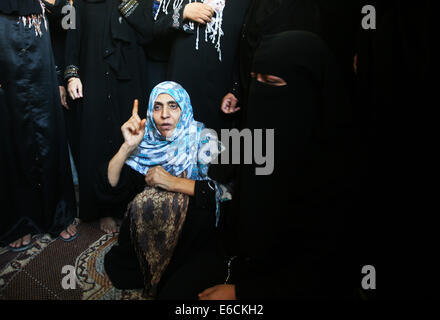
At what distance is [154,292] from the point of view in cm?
109

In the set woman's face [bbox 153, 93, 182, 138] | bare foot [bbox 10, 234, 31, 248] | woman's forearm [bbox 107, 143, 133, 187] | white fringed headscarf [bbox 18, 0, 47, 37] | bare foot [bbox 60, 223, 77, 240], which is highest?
white fringed headscarf [bbox 18, 0, 47, 37]

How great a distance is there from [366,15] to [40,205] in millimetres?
1820

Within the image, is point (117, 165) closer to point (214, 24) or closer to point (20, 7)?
point (214, 24)

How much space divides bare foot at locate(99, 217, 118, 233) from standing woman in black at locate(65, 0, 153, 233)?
25 cm

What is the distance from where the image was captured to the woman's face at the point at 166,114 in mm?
1125

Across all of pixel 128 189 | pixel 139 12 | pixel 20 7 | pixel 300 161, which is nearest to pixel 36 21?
pixel 20 7

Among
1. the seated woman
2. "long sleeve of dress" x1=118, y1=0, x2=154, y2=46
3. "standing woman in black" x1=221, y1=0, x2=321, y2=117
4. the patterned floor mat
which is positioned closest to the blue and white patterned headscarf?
the seated woman

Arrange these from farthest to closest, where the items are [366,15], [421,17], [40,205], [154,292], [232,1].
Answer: [40,205], [232,1], [154,292], [366,15], [421,17]

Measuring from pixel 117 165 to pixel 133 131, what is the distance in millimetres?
157

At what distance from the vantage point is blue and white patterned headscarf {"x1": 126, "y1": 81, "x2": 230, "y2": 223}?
115 centimetres

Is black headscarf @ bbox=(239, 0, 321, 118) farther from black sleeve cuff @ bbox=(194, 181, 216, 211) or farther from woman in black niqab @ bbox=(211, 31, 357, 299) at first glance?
black sleeve cuff @ bbox=(194, 181, 216, 211)

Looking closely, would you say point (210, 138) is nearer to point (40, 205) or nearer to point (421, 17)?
point (421, 17)

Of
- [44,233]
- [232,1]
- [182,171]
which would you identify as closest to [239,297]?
[182,171]

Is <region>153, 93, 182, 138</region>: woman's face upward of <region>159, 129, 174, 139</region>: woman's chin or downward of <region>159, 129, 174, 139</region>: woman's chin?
upward
